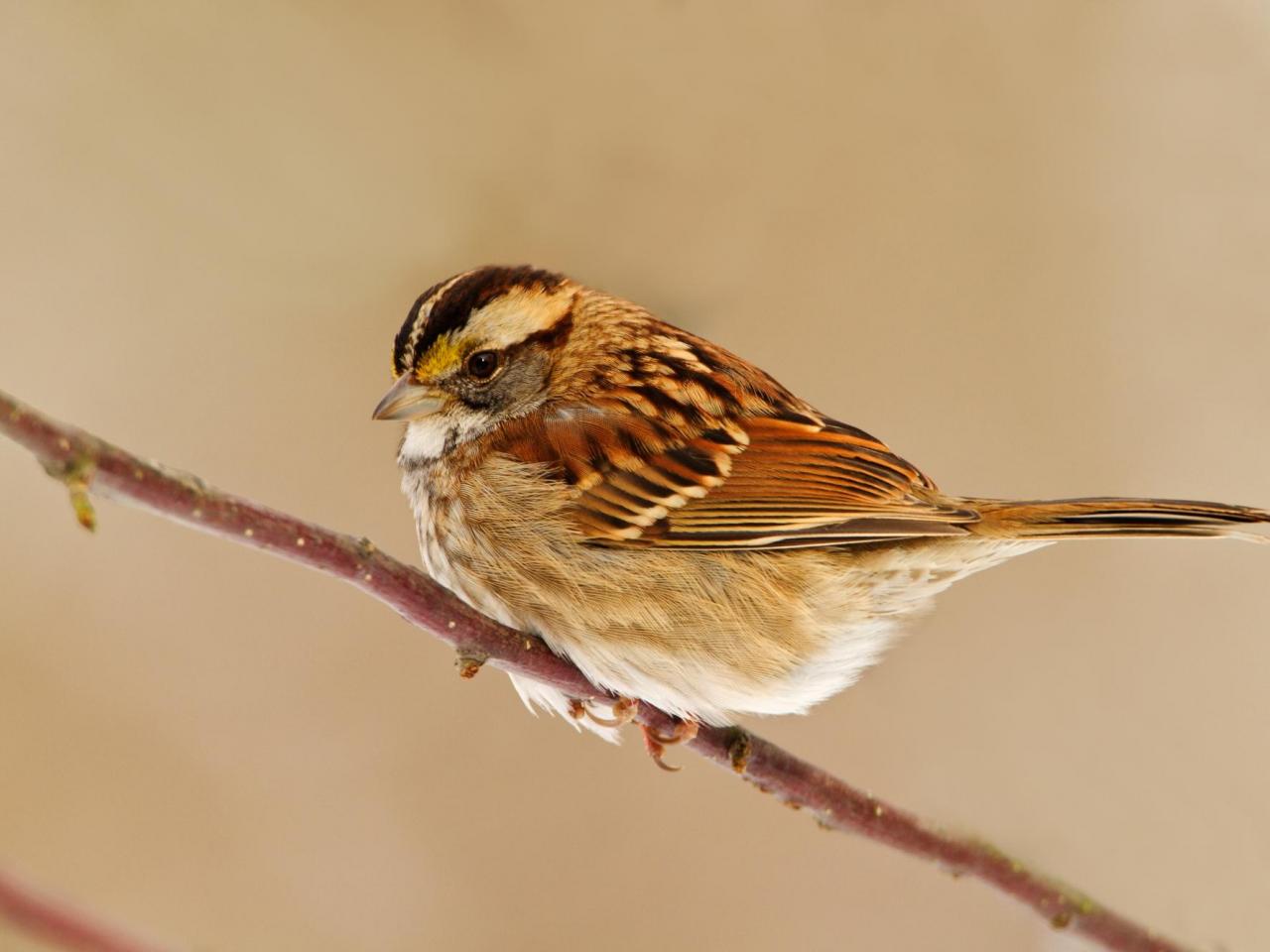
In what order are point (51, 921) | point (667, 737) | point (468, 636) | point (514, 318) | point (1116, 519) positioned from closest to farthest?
1. point (51, 921)
2. point (468, 636)
3. point (1116, 519)
4. point (667, 737)
5. point (514, 318)

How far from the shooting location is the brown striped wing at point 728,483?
3027 millimetres

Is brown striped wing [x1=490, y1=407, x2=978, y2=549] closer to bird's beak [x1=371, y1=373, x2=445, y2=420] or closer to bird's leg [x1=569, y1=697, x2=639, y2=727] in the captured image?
bird's beak [x1=371, y1=373, x2=445, y2=420]

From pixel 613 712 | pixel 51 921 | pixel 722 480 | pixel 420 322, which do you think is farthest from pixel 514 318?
pixel 51 921

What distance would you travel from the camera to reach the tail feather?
2.65 m

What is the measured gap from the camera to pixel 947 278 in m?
4.79

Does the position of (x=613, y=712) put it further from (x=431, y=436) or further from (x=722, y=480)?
(x=431, y=436)

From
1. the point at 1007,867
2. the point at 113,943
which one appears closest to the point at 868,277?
the point at 1007,867

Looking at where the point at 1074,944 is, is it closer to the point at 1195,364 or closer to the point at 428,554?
the point at 428,554

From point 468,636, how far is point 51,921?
46.2 inches

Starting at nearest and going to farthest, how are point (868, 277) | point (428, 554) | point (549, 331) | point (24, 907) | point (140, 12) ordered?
1. point (24, 907)
2. point (428, 554)
3. point (549, 331)
4. point (140, 12)
5. point (868, 277)

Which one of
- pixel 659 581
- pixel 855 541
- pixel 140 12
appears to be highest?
pixel 140 12

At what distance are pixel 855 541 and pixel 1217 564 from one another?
8.39 ft

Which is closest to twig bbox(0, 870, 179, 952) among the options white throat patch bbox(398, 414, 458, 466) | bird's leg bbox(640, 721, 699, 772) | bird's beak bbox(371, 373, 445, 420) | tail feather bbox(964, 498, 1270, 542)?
bird's leg bbox(640, 721, 699, 772)

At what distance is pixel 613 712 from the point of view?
2.99m
